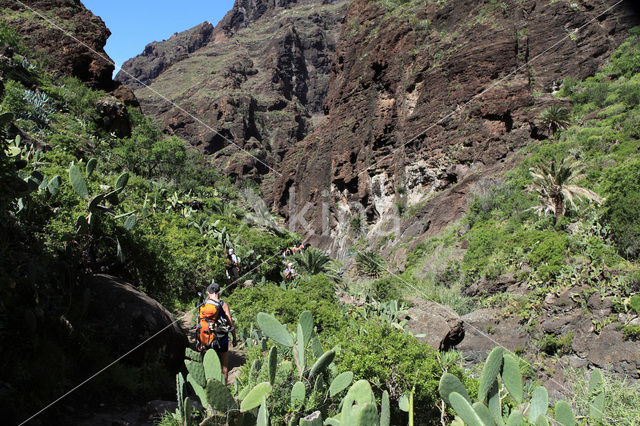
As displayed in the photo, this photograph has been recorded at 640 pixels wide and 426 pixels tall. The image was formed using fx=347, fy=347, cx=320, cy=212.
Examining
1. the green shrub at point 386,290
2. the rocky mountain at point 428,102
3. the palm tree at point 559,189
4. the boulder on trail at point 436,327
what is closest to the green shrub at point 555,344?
the boulder on trail at point 436,327

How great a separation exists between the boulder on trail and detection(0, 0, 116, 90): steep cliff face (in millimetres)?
24458

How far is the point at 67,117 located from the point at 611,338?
19.1 meters

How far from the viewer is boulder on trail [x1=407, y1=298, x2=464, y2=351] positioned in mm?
6277

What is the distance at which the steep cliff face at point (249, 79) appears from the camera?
8069 centimetres

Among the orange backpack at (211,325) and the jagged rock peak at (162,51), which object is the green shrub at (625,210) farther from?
the jagged rock peak at (162,51)

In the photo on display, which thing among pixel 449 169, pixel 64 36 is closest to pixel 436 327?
pixel 449 169

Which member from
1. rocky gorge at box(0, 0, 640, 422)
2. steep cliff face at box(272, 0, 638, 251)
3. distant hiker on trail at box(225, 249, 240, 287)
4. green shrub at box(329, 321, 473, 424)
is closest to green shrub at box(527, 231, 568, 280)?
rocky gorge at box(0, 0, 640, 422)

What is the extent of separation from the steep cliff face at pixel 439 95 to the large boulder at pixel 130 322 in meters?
16.9

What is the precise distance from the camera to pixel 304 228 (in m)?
41.4

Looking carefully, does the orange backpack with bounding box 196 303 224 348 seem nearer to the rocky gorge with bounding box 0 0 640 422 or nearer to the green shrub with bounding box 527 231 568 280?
the rocky gorge with bounding box 0 0 640 422

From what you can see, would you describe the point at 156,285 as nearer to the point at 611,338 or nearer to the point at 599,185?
the point at 611,338

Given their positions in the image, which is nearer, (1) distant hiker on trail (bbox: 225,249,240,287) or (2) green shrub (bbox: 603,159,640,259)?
(2) green shrub (bbox: 603,159,640,259)

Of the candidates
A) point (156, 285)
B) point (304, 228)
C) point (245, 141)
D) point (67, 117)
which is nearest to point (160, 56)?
point (245, 141)

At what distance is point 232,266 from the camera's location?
9664 mm
